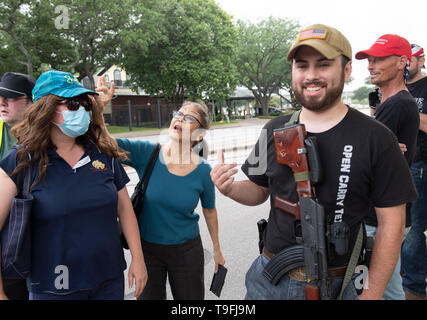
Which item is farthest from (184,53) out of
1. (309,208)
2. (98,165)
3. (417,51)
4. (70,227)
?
(309,208)

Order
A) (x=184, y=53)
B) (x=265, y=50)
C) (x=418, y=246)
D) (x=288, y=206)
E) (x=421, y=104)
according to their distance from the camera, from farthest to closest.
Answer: (x=265, y=50) < (x=184, y=53) < (x=421, y=104) < (x=418, y=246) < (x=288, y=206)

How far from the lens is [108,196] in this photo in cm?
182

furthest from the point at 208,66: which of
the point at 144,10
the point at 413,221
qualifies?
the point at 413,221

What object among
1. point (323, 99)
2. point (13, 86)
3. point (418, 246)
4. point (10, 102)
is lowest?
point (418, 246)

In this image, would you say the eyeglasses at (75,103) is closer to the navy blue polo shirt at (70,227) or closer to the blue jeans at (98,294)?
the navy blue polo shirt at (70,227)

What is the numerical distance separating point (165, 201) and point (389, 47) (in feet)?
6.49

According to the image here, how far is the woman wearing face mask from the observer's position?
165 centimetres

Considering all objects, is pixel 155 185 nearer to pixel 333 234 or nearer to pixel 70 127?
pixel 70 127

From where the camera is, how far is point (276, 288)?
1659mm

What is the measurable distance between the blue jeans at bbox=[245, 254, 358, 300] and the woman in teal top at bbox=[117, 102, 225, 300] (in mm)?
619

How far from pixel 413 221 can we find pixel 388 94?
4.10 ft

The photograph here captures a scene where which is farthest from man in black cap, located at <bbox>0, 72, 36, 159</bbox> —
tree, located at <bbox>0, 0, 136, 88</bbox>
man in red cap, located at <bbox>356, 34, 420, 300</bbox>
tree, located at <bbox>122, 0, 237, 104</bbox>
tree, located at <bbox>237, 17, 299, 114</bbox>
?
tree, located at <bbox>237, 17, 299, 114</bbox>

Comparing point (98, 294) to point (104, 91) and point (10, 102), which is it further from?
point (10, 102)
